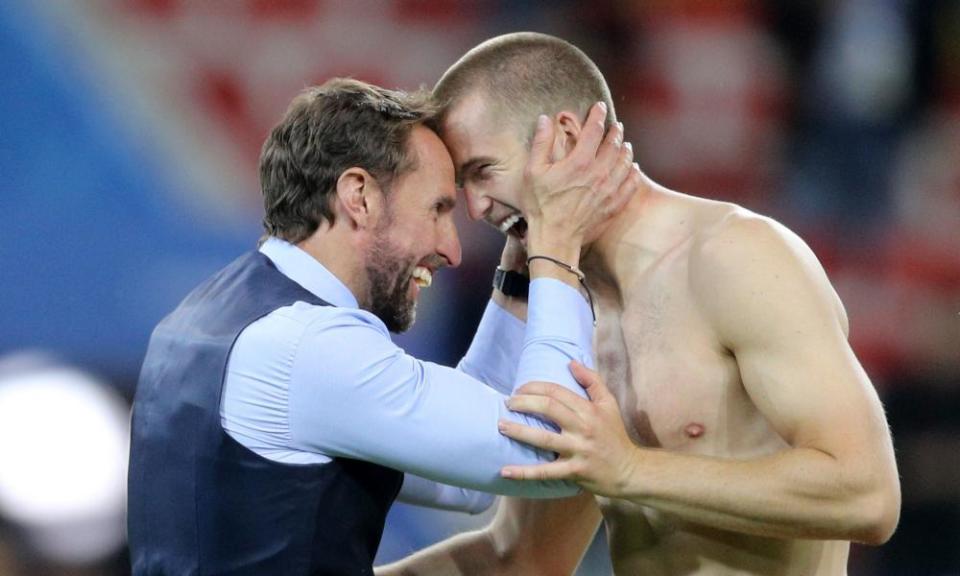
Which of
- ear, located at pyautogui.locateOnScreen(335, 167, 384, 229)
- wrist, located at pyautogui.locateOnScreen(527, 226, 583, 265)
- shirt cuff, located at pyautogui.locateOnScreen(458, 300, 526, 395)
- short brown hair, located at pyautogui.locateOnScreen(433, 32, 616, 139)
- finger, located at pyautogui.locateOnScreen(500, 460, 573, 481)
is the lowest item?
shirt cuff, located at pyautogui.locateOnScreen(458, 300, 526, 395)

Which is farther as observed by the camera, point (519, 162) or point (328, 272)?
point (519, 162)

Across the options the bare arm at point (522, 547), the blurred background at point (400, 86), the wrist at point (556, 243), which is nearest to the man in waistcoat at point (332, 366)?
the wrist at point (556, 243)

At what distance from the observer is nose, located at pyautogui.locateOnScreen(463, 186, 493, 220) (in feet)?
6.91

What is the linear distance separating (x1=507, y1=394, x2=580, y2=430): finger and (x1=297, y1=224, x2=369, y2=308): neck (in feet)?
1.22

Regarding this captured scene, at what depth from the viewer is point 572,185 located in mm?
1931

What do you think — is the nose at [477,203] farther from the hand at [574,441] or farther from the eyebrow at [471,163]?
the hand at [574,441]

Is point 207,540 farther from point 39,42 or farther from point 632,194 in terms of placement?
point 39,42

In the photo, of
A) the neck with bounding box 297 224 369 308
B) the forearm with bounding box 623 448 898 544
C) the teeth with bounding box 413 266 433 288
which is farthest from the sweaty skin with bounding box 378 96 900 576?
the neck with bounding box 297 224 369 308

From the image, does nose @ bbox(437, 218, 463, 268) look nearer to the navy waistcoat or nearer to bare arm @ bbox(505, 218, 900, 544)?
the navy waistcoat

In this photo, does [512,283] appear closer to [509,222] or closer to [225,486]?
[509,222]

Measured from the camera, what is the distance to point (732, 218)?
1893mm

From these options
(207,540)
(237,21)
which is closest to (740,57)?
(237,21)

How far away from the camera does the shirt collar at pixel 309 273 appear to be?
1.92 metres

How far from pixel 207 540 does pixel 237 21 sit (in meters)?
2.26
